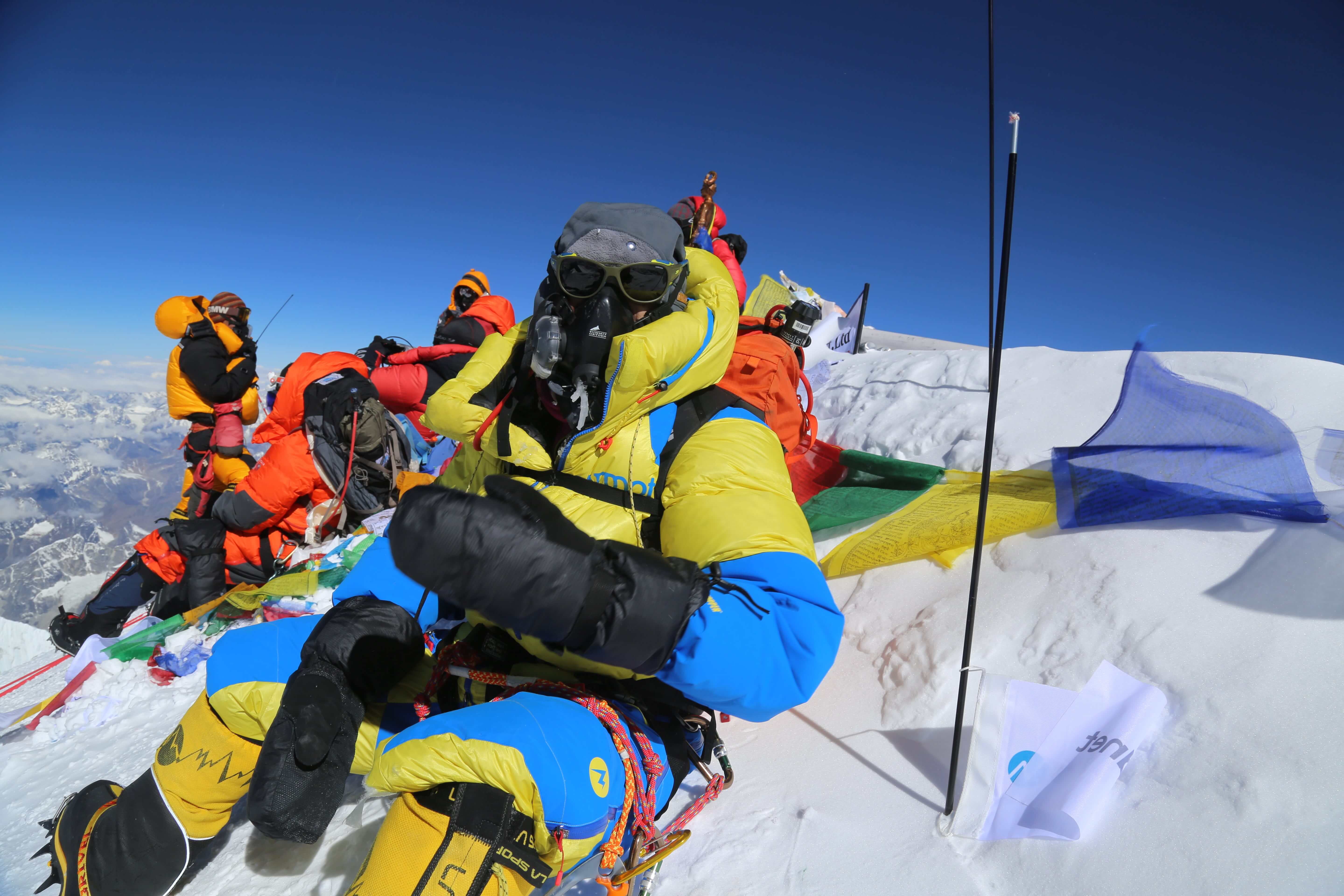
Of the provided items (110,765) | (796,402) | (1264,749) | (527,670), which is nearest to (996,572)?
(1264,749)

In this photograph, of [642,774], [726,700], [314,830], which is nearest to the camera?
[726,700]

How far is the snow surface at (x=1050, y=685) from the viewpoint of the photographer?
53.7 inches

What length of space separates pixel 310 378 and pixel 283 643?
12.1ft

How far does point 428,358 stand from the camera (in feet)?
19.2

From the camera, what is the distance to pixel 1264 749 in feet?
4.75

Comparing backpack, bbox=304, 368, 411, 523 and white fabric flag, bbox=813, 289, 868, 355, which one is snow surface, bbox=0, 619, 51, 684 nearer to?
backpack, bbox=304, 368, 411, 523

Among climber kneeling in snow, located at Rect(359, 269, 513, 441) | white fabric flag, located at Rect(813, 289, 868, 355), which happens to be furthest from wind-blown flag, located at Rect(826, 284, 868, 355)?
climber kneeling in snow, located at Rect(359, 269, 513, 441)

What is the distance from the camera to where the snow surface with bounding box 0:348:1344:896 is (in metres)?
1.37

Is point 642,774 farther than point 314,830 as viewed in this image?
No

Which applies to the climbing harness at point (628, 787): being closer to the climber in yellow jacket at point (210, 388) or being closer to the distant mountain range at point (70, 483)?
the climber in yellow jacket at point (210, 388)

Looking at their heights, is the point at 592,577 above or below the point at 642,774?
above

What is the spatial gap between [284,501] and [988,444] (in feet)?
16.4

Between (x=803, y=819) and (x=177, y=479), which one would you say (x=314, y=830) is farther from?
(x=177, y=479)

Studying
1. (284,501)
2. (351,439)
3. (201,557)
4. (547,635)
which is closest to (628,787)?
(547,635)
